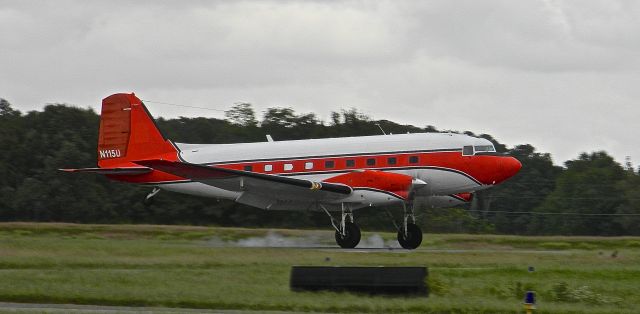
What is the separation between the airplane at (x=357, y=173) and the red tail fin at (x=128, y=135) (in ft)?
7.11

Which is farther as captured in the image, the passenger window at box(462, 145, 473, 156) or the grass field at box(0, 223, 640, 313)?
the passenger window at box(462, 145, 473, 156)

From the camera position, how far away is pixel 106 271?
2516cm

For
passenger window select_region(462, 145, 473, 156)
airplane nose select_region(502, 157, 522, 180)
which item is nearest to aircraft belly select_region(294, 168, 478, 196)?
→ passenger window select_region(462, 145, 473, 156)

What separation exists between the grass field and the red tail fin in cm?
328

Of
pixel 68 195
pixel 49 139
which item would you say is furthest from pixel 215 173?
pixel 49 139

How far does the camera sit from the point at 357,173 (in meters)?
34.4

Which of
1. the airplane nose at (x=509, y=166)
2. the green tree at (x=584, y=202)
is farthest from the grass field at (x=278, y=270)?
the green tree at (x=584, y=202)

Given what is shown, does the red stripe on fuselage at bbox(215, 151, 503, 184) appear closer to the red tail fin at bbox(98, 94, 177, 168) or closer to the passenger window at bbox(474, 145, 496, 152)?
the passenger window at bbox(474, 145, 496, 152)

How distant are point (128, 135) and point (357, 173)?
10.2m

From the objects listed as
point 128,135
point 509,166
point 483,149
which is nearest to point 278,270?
point 483,149

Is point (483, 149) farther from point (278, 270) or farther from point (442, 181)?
point (278, 270)

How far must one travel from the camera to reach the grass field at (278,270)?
1969 centimetres

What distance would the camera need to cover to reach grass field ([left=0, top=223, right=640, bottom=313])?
19.7 meters

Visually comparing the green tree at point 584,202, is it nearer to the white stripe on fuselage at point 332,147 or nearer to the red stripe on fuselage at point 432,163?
the red stripe on fuselage at point 432,163
